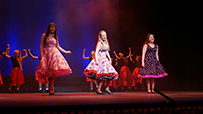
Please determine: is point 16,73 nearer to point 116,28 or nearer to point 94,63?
point 94,63

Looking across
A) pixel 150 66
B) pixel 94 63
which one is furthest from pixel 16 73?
pixel 150 66

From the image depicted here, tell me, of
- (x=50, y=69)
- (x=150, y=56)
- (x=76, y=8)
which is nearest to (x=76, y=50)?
(x=76, y=8)

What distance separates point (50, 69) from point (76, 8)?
5989 mm

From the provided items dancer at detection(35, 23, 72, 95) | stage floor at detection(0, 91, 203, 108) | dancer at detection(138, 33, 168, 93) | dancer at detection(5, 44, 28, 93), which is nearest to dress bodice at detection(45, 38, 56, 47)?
dancer at detection(35, 23, 72, 95)

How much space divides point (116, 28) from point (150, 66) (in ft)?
15.0

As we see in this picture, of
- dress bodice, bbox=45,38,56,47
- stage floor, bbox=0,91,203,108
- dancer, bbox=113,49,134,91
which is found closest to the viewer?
stage floor, bbox=0,91,203,108

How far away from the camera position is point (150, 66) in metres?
5.76

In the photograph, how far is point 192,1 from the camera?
25.6ft

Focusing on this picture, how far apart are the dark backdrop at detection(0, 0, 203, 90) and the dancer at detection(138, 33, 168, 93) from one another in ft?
9.35

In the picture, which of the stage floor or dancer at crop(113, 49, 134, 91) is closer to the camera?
the stage floor

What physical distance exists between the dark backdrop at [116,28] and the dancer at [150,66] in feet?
9.35

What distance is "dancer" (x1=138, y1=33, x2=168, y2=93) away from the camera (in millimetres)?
5668

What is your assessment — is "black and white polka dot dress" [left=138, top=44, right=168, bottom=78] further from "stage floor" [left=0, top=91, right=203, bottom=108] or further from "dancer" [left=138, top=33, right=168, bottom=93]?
"stage floor" [left=0, top=91, right=203, bottom=108]

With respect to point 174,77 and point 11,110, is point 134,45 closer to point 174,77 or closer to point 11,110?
point 174,77
